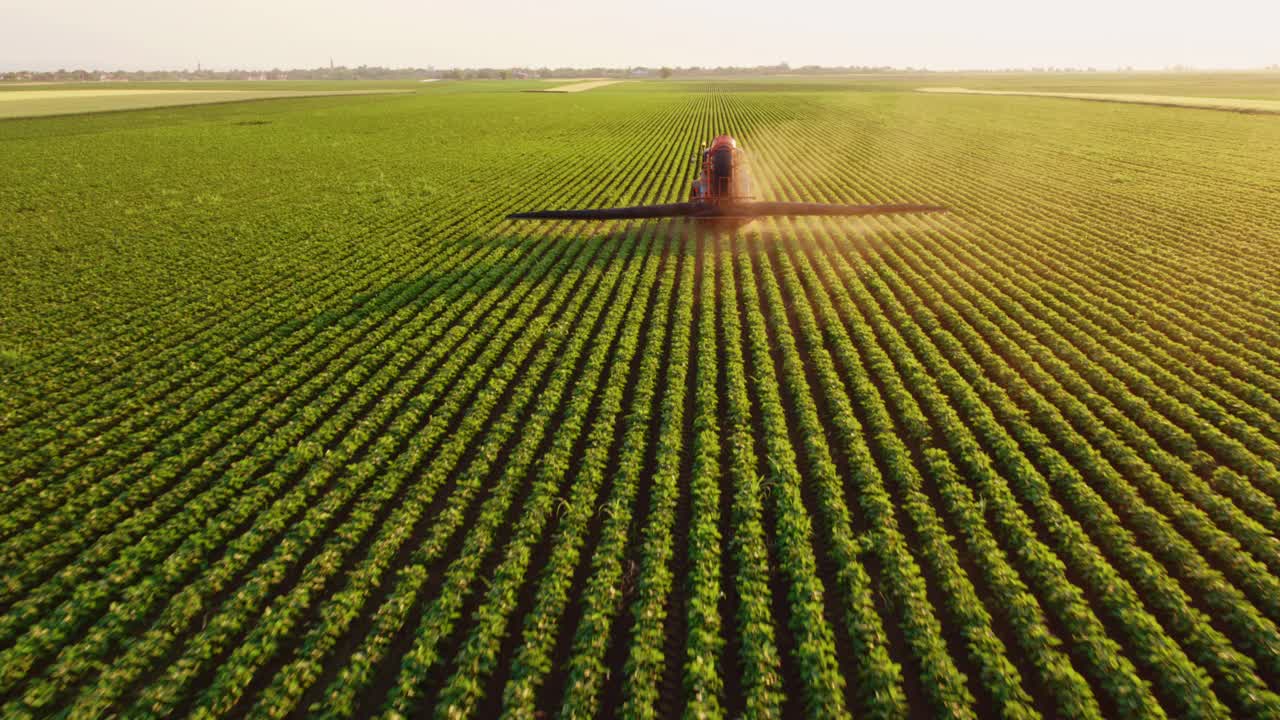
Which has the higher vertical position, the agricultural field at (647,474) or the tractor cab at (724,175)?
the tractor cab at (724,175)

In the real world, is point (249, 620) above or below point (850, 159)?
below

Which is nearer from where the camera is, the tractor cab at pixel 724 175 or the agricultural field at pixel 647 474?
the agricultural field at pixel 647 474

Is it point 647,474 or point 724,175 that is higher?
point 724,175

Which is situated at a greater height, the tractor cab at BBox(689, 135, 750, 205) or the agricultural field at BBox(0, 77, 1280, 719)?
the tractor cab at BBox(689, 135, 750, 205)

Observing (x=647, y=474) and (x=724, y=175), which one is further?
(x=724, y=175)

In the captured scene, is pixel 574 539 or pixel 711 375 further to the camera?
pixel 711 375

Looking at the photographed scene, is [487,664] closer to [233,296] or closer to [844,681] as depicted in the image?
[844,681]

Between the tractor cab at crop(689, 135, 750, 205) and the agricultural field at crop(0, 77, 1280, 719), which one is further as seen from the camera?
the tractor cab at crop(689, 135, 750, 205)

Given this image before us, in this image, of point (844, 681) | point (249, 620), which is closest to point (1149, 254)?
point (844, 681)
